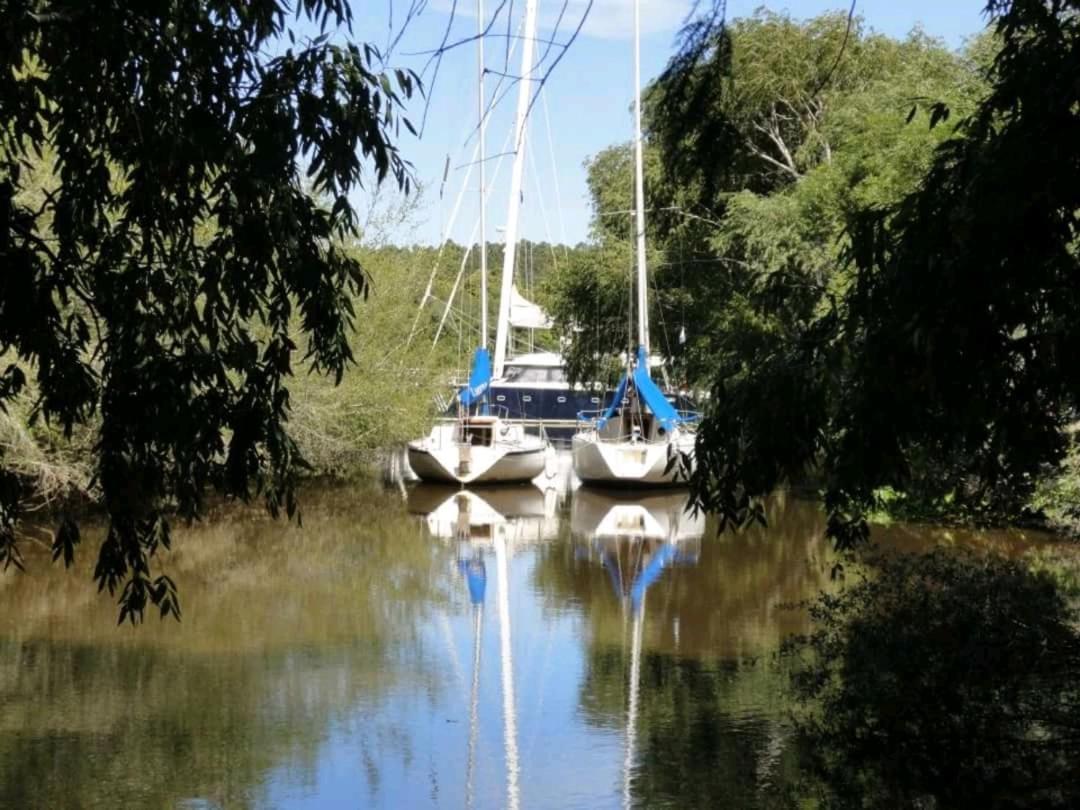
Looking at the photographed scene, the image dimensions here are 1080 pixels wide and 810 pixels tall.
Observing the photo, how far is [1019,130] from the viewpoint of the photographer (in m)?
7.07

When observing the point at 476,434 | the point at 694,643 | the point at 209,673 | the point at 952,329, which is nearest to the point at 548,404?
the point at 476,434

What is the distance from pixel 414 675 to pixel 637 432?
64.1ft

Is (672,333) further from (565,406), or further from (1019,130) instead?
(1019,130)

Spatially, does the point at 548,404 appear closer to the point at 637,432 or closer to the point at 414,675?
the point at 637,432

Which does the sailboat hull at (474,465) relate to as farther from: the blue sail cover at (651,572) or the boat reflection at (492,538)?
the blue sail cover at (651,572)

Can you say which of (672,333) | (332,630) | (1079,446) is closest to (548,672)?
(332,630)

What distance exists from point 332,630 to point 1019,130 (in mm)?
10566

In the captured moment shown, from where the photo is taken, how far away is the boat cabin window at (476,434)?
3272 centimetres

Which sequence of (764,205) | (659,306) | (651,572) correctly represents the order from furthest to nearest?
(659,306), (764,205), (651,572)

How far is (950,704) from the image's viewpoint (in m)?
9.30

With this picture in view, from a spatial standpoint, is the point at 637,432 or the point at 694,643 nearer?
the point at 694,643

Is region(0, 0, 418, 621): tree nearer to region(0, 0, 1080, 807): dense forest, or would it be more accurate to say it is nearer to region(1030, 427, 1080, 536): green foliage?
region(0, 0, 1080, 807): dense forest

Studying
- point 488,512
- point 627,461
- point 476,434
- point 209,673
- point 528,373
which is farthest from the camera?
point 528,373

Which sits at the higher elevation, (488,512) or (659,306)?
(659,306)
